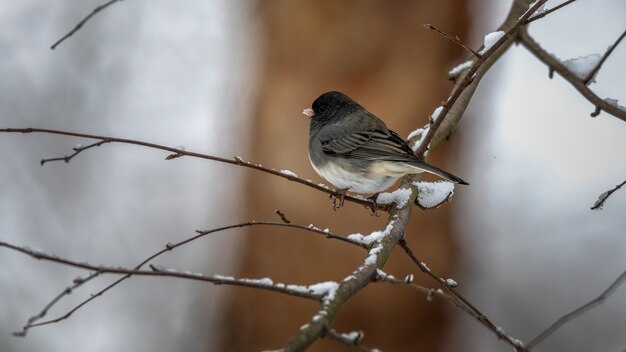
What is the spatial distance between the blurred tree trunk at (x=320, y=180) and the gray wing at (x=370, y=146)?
75cm

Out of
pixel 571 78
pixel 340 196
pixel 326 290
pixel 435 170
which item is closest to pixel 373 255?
pixel 326 290

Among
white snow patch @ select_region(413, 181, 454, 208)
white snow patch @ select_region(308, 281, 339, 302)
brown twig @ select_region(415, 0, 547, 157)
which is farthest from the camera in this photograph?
white snow patch @ select_region(413, 181, 454, 208)

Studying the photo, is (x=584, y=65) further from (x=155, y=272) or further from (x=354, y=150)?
(x=155, y=272)

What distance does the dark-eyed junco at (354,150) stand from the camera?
2.85m

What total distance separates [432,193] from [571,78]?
2.74 ft

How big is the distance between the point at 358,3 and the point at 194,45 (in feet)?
10.0

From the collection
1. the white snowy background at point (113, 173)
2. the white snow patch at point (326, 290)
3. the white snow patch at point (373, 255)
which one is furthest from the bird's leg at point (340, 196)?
the white snowy background at point (113, 173)

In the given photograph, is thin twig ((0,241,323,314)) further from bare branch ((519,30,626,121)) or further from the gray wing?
bare branch ((519,30,626,121))

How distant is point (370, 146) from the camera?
124 inches

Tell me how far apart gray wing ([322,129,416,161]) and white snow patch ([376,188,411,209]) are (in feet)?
0.69

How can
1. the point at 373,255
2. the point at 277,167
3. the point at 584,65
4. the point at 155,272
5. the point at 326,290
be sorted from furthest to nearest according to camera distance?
the point at 277,167 < the point at 584,65 < the point at 373,255 < the point at 326,290 < the point at 155,272

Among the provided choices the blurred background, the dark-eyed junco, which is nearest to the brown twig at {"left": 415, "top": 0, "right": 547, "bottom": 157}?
the dark-eyed junco

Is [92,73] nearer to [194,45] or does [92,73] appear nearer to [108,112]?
[108,112]

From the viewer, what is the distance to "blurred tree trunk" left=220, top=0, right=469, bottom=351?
4.01m
